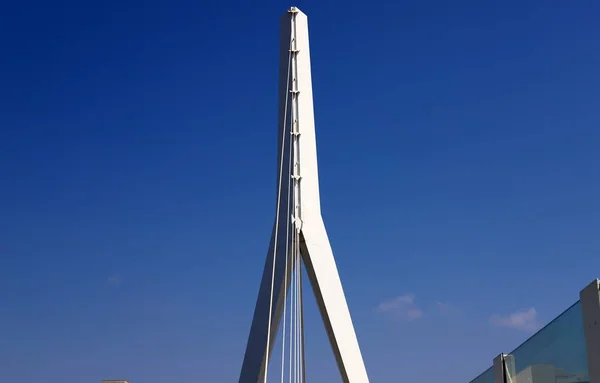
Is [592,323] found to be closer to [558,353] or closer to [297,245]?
[558,353]

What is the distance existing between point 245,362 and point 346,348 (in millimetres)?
1732

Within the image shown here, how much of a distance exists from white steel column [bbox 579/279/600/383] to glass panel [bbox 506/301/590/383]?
12 cm

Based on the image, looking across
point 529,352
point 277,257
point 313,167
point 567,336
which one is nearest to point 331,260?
point 277,257

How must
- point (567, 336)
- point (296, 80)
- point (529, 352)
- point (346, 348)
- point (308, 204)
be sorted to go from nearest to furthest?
point (567, 336) → point (529, 352) → point (346, 348) → point (308, 204) → point (296, 80)

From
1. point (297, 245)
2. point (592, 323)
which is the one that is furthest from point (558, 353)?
point (297, 245)

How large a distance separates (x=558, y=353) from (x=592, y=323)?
85 cm

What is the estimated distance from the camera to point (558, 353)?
543cm

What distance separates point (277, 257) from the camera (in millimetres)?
13438

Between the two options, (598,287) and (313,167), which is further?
(313,167)

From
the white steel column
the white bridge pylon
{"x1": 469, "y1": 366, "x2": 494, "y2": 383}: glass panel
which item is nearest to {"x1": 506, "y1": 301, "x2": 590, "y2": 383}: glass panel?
the white steel column

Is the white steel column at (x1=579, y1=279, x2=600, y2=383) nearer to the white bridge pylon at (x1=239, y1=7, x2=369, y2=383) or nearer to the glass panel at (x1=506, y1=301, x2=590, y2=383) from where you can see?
the glass panel at (x1=506, y1=301, x2=590, y2=383)

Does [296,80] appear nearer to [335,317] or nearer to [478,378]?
[335,317]

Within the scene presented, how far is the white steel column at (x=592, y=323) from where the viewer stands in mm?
4547

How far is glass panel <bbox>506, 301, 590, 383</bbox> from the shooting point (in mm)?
4992
